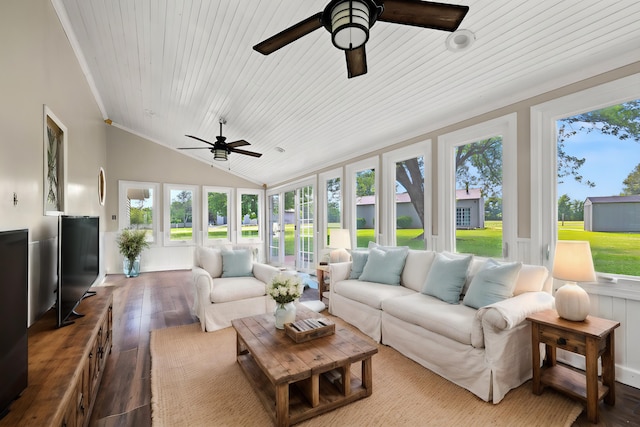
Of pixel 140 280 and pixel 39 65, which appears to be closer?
pixel 39 65

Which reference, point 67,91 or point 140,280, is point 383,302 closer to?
point 67,91

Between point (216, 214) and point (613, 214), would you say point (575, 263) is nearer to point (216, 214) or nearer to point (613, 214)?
point (613, 214)

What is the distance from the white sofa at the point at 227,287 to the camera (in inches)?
128

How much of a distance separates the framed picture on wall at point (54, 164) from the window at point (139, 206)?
437cm

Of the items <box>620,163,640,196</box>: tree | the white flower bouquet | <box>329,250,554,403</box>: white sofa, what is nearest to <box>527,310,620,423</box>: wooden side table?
<box>329,250,554,403</box>: white sofa

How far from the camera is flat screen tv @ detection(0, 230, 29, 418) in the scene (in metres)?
1.07

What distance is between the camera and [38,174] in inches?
86.1

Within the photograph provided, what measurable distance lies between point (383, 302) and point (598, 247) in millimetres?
1854

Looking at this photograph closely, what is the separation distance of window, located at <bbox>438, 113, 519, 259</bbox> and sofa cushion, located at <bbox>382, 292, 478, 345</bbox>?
0.92 metres

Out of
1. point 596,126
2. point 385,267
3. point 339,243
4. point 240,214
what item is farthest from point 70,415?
→ point 240,214

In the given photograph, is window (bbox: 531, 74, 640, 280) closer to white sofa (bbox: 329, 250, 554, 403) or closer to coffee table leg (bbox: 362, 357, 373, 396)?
white sofa (bbox: 329, 250, 554, 403)

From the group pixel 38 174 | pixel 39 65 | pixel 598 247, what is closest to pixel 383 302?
pixel 598 247

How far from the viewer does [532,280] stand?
241 cm

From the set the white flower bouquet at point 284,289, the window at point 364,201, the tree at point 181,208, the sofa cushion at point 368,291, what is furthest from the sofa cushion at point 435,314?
the tree at point 181,208
